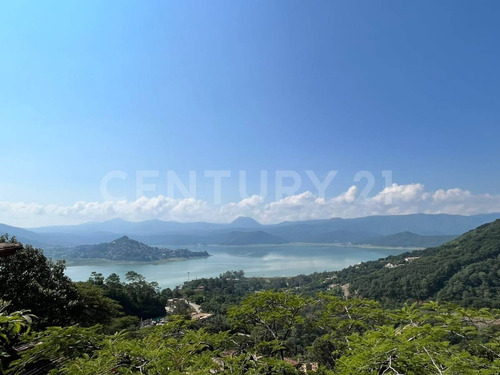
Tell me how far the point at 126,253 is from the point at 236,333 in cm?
8970

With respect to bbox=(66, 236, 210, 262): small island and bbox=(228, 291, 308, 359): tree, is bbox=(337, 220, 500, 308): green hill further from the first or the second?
bbox=(66, 236, 210, 262): small island

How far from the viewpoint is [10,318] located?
1.35 metres

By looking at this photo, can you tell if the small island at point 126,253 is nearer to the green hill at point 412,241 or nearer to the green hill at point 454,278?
the green hill at point 454,278

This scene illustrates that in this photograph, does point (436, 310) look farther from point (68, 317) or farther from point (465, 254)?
point (465, 254)

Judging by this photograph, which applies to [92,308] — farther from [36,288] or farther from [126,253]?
[126,253]

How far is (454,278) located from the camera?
31.5 meters

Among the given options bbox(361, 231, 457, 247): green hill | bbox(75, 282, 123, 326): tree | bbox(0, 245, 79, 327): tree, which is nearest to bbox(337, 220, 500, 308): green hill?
bbox(75, 282, 123, 326): tree

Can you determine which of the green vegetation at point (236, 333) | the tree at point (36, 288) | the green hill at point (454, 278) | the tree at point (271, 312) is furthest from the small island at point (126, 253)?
the tree at point (271, 312)

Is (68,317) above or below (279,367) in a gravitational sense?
below

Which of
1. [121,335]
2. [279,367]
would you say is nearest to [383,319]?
[279,367]

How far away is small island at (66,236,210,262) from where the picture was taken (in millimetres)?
82875

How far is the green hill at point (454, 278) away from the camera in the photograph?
27.9m

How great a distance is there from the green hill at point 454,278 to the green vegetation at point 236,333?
7.32 feet

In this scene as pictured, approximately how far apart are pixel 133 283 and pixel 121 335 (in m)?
25.7
